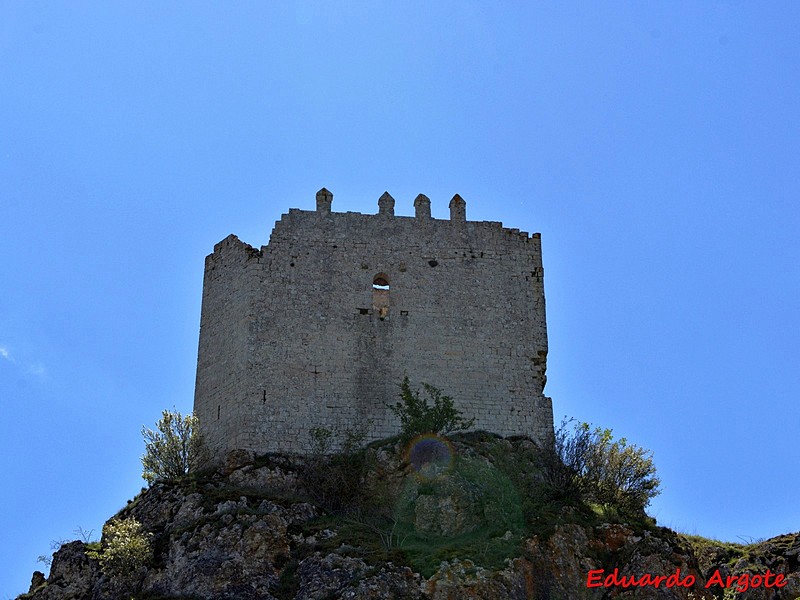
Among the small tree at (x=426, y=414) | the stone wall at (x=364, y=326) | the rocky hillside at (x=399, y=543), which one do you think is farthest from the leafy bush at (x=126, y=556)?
the small tree at (x=426, y=414)

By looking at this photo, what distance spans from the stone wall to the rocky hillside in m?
1.67

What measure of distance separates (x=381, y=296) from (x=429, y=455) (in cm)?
540

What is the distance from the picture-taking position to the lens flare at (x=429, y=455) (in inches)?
Answer: 1174

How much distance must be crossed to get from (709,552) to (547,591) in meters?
5.30

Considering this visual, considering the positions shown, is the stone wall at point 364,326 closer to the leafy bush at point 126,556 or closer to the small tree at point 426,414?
the small tree at point 426,414

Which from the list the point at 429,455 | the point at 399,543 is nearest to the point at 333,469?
the point at 429,455

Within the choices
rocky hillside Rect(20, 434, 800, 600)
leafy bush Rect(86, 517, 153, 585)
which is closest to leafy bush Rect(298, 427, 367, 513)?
rocky hillside Rect(20, 434, 800, 600)

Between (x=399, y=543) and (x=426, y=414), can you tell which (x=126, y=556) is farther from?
(x=426, y=414)

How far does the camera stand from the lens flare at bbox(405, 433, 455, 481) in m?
29.8

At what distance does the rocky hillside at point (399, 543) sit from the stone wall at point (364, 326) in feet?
5.46

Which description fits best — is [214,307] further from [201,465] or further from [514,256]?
[514,256]

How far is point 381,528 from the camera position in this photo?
93.3 feet

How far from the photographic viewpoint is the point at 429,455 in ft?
99.9

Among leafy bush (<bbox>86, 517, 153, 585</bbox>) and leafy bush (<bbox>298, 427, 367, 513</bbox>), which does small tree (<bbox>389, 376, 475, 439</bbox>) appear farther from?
leafy bush (<bbox>86, 517, 153, 585</bbox>)
